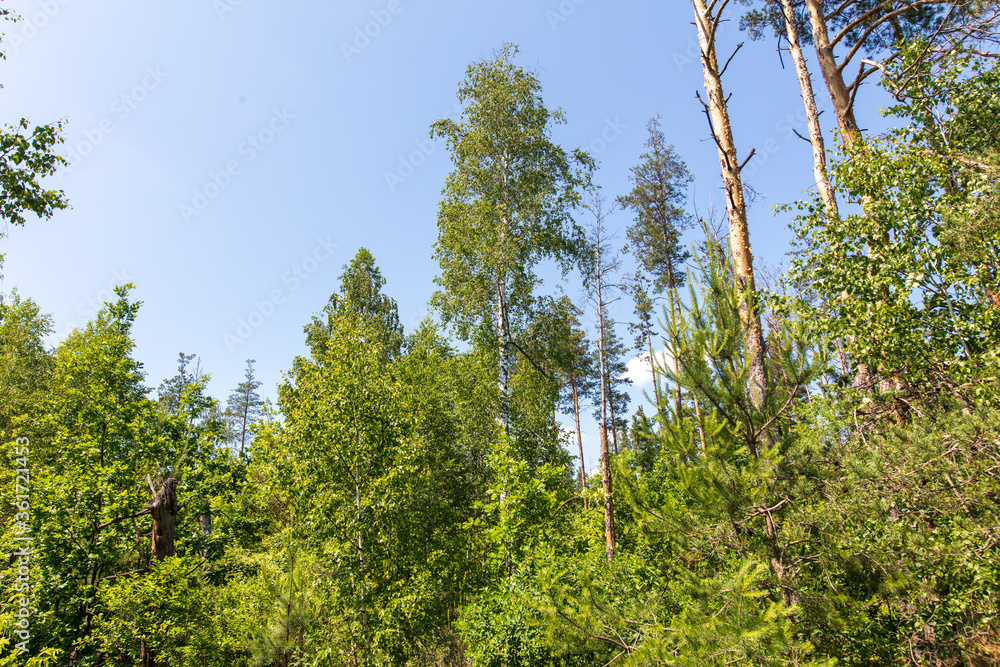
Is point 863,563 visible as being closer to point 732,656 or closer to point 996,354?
point 732,656

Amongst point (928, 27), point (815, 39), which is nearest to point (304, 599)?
point (815, 39)

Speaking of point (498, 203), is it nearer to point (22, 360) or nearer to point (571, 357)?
point (571, 357)

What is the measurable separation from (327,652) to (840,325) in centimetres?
757

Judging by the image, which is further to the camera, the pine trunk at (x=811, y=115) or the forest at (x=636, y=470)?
the pine trunk at (x=811, y=115)

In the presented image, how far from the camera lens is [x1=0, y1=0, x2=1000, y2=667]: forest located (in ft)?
13.2

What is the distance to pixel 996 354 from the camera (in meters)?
4.16

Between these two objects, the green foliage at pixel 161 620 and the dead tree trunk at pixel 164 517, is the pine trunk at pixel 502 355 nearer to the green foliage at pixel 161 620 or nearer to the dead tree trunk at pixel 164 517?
the dead tree trunk at pixel 164 517

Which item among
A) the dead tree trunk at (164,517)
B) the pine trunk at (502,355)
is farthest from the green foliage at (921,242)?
the dead tree trunk at (164,517)

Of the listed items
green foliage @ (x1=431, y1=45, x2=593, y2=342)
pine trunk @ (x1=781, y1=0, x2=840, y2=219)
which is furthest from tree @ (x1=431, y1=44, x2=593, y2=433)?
pine trunk @ (x1=781, y1=0, x2=840, y2=219)

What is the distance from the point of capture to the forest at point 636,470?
4016mm

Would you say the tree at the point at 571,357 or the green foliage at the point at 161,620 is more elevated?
the tree at the point at 571,357

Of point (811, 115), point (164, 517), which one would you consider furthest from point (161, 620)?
point (811, 115)

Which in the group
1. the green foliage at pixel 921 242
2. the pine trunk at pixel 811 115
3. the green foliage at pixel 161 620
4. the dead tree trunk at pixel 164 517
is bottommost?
the green foliage at pixel 161 620

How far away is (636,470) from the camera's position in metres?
7.65
